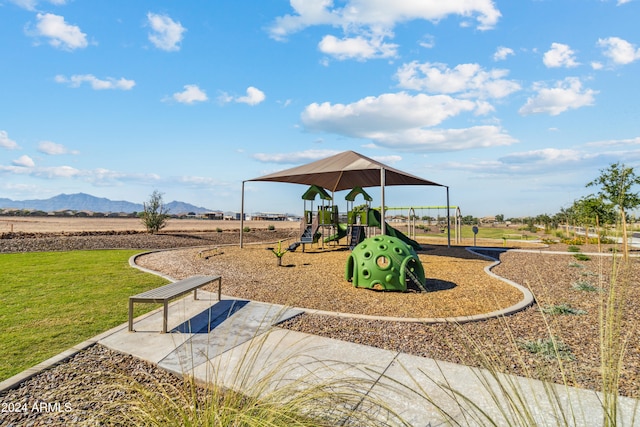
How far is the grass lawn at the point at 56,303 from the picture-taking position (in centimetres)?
399

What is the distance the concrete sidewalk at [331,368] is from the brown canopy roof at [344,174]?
775 cm

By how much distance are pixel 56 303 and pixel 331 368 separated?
5266 millimetres

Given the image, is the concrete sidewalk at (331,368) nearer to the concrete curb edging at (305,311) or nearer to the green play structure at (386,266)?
the concrete curb edging at (305,311)

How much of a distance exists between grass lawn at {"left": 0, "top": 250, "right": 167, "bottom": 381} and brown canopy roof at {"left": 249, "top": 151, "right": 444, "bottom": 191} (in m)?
7.38

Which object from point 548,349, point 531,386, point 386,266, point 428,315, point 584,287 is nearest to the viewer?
point 531,386

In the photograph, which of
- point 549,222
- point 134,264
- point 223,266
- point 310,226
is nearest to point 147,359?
point 223,266

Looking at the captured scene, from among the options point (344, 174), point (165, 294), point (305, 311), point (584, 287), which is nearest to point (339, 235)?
point (344, 174)

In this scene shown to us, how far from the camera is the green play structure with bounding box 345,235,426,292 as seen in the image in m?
7.09

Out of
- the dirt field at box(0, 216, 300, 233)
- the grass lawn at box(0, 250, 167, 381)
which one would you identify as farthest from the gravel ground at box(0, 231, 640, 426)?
the dirt field at box(0, 216, 300, 233)

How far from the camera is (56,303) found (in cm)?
572

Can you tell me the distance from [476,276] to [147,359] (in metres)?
7.85

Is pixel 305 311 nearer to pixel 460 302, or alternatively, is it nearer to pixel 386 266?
pixel 386 266

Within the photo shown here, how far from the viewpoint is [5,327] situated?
4594mm

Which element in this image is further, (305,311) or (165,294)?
(305,311)
